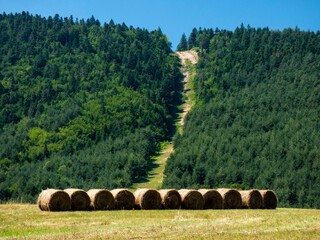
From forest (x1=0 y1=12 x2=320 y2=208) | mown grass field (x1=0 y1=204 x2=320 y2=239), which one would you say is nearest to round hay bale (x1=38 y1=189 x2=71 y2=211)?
mown grass field (x1=0 y1=204 x2=320 y2=239)

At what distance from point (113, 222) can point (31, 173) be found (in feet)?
382

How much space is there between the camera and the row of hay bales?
1377 inches

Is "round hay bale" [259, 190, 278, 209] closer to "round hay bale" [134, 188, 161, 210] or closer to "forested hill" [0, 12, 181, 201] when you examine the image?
"round hay bale" [134, 188, 161, 210]

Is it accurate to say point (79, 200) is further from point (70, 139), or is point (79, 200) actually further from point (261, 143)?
point (70, 139)

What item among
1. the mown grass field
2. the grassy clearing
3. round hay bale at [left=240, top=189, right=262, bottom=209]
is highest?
the grassy clearing

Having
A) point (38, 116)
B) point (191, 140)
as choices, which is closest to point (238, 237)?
point (191, 140)

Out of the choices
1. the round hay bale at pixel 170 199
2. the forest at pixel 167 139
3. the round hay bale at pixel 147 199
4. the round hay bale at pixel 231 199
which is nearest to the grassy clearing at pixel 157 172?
the forest at pixel 167 139

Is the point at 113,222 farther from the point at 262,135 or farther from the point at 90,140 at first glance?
the point at 90,140

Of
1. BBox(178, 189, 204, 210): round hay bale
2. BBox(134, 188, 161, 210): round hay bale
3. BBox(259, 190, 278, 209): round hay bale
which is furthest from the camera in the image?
BBox(259, 190, 278, 209): round hay bale

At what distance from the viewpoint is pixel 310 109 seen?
159 metres

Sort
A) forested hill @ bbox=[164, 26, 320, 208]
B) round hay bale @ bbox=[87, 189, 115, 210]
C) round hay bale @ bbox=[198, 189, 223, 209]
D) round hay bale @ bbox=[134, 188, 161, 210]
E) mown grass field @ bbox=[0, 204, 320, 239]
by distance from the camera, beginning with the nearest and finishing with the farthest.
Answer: mown grass field @ bbox=[0, 204, 320, 239] < round hay bale @ bbox=[87, 189, 115, 210] < round hay bale @ bbox=[134, 188, 161, 210] < round hay bale @ bbox=[198, 189, 223, 209] < forested hill @ bbox=[164, 26, 320, 208]

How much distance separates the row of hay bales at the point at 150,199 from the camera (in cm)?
3497

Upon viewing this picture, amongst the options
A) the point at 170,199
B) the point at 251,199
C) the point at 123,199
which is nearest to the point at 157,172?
the point at 251,199

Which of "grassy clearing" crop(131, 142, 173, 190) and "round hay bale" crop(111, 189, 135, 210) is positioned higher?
"grassy clearing" crop(131, 142, 173, 190)
